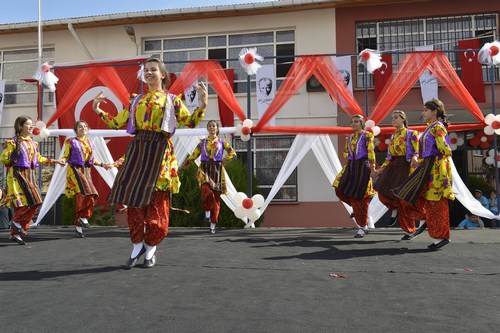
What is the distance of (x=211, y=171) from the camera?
666 cm

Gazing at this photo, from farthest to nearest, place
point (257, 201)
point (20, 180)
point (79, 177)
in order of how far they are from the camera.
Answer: point (257, 201) < point (79, 177) < point (20, 180)

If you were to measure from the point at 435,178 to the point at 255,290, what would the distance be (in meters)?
2.57

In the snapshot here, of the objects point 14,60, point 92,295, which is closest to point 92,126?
point 14,60

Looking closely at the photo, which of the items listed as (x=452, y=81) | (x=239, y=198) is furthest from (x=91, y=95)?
(x=452, y=81)

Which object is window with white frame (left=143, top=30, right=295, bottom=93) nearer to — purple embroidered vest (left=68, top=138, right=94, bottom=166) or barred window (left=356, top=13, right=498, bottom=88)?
barred window (left=356, top=13, right=498, bottom=88)

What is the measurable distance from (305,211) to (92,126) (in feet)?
16.5

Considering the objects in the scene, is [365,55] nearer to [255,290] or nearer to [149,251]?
[149,251]

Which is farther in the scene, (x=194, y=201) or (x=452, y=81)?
(x=194, y=201)

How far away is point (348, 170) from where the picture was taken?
18.5 ft

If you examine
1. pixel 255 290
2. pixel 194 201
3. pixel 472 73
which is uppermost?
pixel 472 73

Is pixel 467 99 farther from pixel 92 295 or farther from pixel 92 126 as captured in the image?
pixel 92 126

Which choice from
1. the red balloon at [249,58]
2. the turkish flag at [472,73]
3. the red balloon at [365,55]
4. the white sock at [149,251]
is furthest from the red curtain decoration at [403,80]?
the white sock at [149,251]

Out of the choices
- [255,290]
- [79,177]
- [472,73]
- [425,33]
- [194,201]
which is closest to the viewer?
[255,290]

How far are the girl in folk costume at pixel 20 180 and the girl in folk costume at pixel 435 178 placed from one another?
13.5 ft
